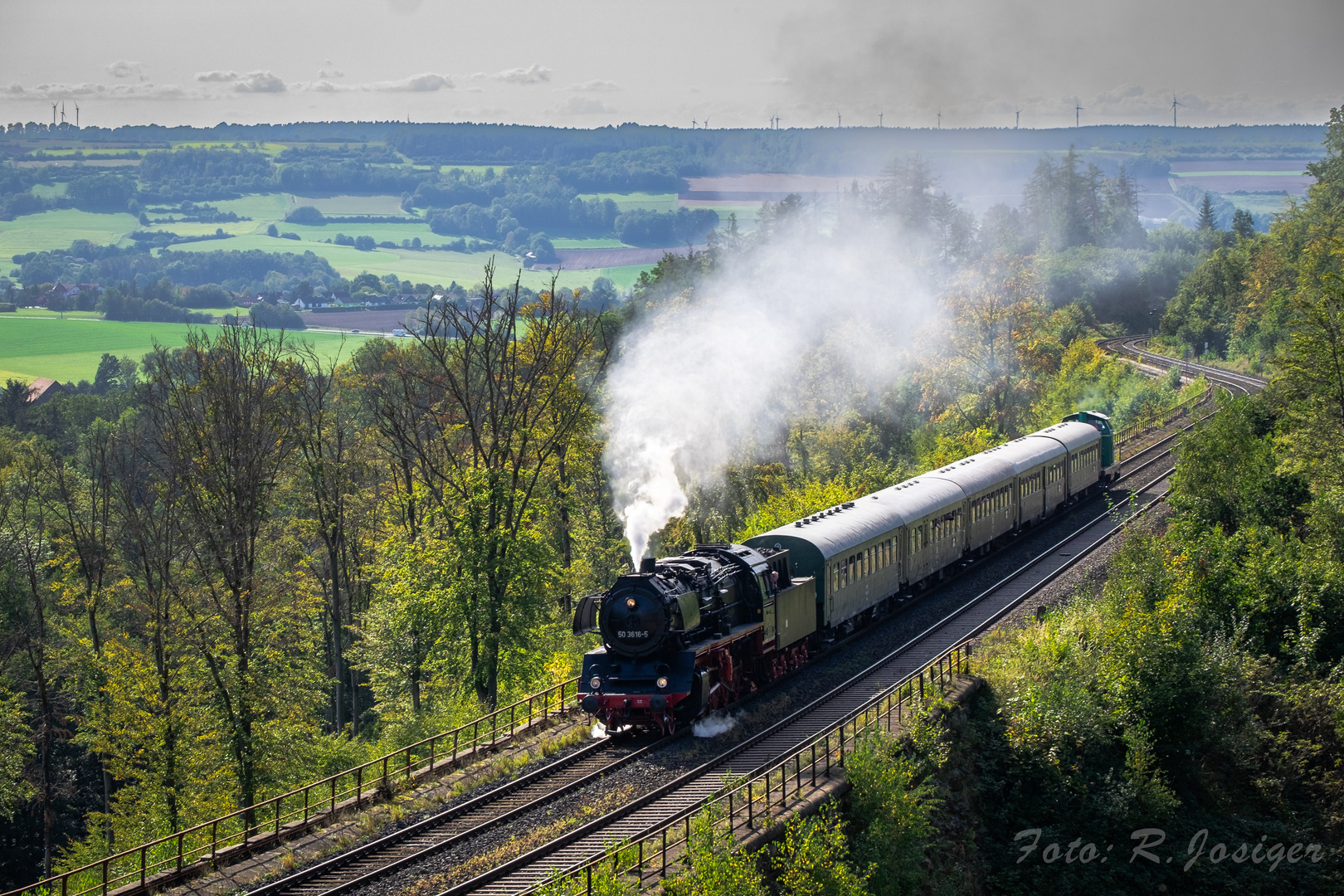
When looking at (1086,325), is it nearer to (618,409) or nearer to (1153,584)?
(618,409)

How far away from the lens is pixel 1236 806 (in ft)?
88.7

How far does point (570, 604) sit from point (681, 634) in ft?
10.6

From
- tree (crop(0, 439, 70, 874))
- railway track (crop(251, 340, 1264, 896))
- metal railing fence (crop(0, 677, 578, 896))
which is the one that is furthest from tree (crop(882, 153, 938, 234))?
metal railing fence (crop(0, 677, 578, 896))

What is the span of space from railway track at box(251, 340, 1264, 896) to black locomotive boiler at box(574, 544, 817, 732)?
118 centimetres

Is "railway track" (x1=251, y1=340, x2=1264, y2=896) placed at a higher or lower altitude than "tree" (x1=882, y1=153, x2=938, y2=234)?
lower

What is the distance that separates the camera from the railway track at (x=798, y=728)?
55.7ft

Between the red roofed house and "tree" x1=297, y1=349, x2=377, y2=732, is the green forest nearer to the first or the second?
"tree" x1=297, y1=349, x2=377, y2=732

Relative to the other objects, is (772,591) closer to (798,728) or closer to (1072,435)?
(798,728)

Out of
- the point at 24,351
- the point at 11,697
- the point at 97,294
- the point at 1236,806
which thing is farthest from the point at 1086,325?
the point at 97,294

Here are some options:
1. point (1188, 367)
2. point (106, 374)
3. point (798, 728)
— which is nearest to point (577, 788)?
point (798, 728)

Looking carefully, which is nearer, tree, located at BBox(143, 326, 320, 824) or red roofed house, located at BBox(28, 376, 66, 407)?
tree, located at BBox(143, 326, 320, 824)

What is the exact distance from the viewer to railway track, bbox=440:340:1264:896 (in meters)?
17.0

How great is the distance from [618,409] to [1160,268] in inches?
3492

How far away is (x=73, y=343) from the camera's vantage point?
142 m
